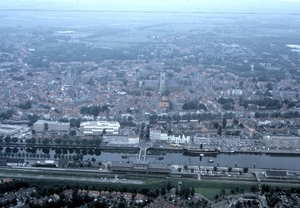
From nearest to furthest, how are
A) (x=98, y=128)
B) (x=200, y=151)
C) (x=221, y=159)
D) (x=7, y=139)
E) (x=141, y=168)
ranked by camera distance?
(x=141, y=168), (x=221, y=159), (x=200, y=151), (x=7, y=139), (x=98, y=128)

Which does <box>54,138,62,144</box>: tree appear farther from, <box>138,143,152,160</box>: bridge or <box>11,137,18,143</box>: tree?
<box>138,143,152,160</box>: bridge

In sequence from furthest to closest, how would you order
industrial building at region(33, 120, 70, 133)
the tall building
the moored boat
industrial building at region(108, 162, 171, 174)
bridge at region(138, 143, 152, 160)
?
the tall building, industrial building at region(33, 120, 70, 133), the moored boat, bridge at region(138, 143, 152, 160), industrial building at region(108, 162, 171, 174)

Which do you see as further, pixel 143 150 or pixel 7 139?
pixel 7 139

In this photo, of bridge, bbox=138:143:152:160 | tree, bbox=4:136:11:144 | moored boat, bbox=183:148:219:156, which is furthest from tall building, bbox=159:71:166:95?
tree, bbox=4:136:11:144

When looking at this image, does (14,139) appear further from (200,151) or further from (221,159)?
(221,159)

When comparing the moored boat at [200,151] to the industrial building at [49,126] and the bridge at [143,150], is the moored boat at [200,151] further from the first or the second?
the industrial building at [49,126]

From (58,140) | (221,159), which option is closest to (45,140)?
(58,140)

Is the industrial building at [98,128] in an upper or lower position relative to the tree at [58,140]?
upper

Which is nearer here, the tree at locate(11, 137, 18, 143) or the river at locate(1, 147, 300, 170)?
the river at locate(1, 147, 300, 170)

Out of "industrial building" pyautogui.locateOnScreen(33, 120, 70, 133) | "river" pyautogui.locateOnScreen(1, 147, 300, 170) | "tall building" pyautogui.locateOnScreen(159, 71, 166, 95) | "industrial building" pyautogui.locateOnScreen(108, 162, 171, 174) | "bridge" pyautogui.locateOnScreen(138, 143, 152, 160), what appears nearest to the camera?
"industrial building" pyautogui.locateOnScreen(108, 162, 171, 174)

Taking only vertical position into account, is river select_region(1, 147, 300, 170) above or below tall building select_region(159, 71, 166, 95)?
below

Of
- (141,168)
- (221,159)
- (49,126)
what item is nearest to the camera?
(141,168)

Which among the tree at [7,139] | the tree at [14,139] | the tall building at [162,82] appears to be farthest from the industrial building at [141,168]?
the tall building at [162,82]
